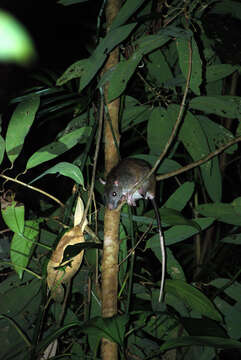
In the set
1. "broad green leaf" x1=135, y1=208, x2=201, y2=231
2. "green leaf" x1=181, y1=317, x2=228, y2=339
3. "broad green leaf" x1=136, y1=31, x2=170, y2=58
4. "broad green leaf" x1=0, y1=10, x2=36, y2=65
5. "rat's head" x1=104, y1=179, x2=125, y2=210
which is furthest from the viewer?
"rat's head" x1=104, y1=179, x2=125, y2=210

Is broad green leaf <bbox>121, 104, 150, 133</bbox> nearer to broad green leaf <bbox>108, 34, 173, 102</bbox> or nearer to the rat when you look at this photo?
the rat

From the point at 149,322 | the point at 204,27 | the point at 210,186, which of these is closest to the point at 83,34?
the point at 204,27

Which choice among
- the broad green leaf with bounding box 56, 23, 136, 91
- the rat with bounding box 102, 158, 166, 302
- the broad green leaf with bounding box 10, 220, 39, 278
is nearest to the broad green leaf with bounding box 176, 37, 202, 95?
the broad green leaf with bounding box 56, 23, 136, 91

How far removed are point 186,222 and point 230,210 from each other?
0.29 m

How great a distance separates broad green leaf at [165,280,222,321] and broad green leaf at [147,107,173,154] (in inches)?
25.1

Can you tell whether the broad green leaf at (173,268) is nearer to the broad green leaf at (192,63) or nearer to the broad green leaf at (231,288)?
the broad green leaf at (231,288)

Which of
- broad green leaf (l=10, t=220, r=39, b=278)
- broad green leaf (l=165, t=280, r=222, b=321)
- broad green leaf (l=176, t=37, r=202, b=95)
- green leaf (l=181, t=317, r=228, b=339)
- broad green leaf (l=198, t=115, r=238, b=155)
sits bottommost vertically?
broad green leaf (l=165, t=280, r=222, b=321)

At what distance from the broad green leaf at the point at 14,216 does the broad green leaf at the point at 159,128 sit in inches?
26.8

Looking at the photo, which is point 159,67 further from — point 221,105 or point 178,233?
point 178,233

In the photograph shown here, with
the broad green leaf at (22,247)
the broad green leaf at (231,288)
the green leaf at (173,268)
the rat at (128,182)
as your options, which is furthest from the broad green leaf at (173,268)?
the broad green leaf at (22,247)

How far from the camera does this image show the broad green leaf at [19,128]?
1258mm

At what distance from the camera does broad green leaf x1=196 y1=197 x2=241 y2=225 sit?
1.45m

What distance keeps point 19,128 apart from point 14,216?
1.21ft

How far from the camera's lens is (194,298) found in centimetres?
127
